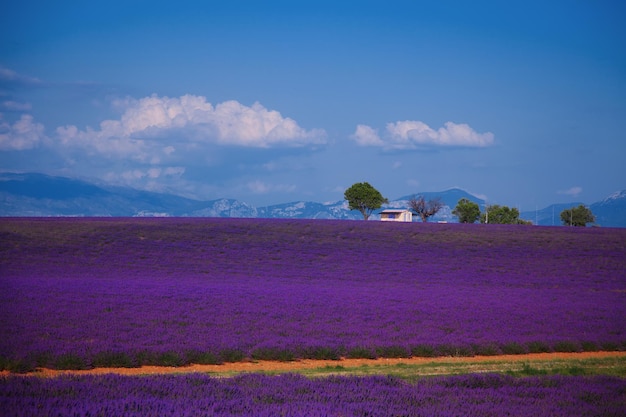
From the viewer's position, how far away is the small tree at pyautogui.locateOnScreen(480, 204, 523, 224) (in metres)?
93.3

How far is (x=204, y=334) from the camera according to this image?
45.0ft

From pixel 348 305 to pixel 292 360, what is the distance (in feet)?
19.4

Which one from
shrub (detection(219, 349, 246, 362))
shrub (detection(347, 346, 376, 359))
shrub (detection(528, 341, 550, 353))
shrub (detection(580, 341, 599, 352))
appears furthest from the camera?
shrub (detection(580, 341, 599, 352))

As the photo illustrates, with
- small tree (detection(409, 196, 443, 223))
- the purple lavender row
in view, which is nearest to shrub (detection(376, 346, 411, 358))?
the purple lavender row

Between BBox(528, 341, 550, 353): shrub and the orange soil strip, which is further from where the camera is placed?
BBox(528, 341, 550, 353): shrub

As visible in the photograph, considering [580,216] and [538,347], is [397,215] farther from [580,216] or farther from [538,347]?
[538,347]

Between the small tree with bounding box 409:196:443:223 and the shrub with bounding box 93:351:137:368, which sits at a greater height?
the small tree with bounding box 409:196:443:223

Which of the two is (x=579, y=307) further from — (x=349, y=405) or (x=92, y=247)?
(x=92, y=247)

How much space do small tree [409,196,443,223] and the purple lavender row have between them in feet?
240

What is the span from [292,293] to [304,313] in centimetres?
378

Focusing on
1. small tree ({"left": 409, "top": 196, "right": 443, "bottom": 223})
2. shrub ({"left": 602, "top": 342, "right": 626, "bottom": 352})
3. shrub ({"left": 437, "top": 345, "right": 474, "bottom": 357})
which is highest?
small tree ({"left": 409, "top": 196, "right": 443, "bottom": 223})

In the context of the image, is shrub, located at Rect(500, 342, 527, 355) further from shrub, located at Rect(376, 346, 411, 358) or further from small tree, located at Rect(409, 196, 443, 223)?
small tree, located at Rect(409, 196, 443, 223)

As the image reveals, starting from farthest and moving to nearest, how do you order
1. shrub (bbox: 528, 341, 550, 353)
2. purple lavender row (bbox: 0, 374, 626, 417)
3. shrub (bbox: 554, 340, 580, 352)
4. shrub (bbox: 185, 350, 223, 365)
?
shrub (bbox: 554, 340, 580, 352) < shrub (bbox: 528, 341, 550, 353) < shrub (bbox: 185, 350, 223, 365) < purple lavender row (bbox: 0, 374, 626, 417)

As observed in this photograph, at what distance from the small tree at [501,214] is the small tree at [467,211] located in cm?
341
